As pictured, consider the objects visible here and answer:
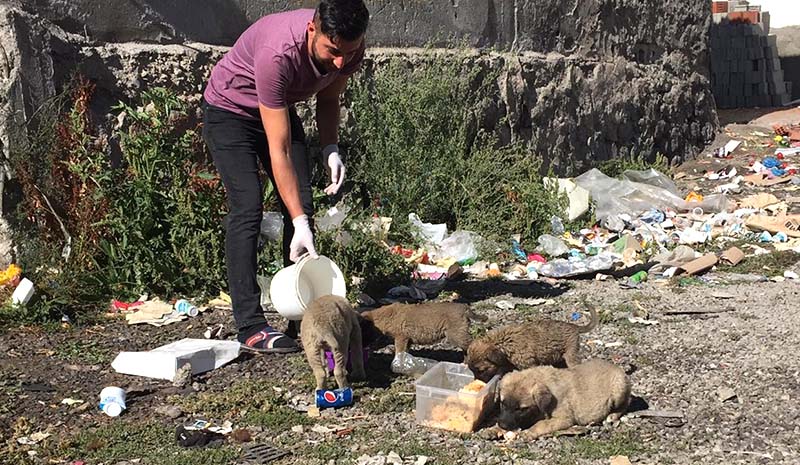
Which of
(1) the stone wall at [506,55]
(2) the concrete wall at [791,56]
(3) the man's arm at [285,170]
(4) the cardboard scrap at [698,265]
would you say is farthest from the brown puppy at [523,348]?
(2) the concrete wall at [791,56]

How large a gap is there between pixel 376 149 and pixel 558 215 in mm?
1626

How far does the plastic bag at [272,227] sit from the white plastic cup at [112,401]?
202cm

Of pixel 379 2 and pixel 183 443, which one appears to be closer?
pixel 183 443

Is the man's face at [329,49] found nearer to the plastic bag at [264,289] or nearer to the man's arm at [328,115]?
the man's arm at [328,115]

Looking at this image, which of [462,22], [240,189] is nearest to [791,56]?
[462,22]

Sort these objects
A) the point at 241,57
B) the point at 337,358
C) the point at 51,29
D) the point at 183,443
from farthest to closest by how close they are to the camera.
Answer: the point at 51,29, the point at 241,57, the point at 337,358, the point at 183,443

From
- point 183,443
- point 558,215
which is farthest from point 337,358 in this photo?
point 558,215

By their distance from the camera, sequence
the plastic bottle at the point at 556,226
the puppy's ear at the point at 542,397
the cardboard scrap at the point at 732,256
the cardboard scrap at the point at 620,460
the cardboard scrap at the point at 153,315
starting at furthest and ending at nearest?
the plastic bottle at the point at 556,226 < the cardboard scrap at the point at 732,256 < the cardboard scrap at the point at 153,315 < the puppy's ear at the point at 542,397 < the cardboard scrap at the point at 620,460

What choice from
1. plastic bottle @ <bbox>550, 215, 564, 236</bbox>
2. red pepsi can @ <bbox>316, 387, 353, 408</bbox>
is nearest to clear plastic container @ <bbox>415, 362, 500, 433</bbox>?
red pepsi can @ <bbox>316, 387, 353, 408</bbox>

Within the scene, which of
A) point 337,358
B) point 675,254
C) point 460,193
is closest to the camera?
point 337,358

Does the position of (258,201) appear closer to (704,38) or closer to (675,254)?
(675,254)

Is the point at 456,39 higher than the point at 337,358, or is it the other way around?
the point at 456,39

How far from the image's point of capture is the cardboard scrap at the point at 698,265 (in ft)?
21.7

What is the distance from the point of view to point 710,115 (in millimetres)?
11602
